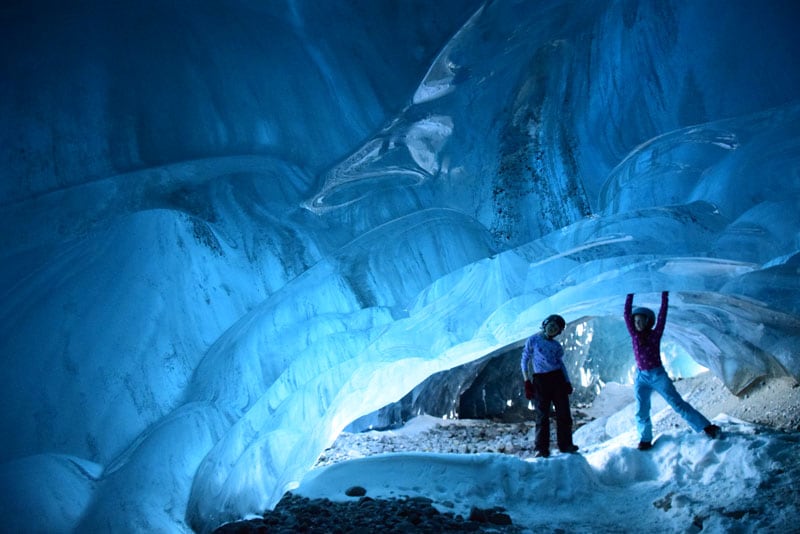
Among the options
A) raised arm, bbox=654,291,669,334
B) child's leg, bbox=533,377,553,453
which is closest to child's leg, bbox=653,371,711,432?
raised arm, bbox=654,291,669,334

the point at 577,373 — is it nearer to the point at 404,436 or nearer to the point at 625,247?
the point at 404,436

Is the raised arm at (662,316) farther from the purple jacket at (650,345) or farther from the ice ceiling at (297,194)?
the ice ceiling at (297,194)

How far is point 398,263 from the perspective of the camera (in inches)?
179

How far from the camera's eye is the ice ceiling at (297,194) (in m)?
3.01

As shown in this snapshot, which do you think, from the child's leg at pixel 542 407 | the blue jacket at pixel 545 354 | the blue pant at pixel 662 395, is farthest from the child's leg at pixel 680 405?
the child's leg at pixel 542 407

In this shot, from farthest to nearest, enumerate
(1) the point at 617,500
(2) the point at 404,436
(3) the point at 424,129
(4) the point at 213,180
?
(2) the point at 404,436 → (1) the point at 617,500 → (3) the point at 424,129 → (4) the point at 213,180

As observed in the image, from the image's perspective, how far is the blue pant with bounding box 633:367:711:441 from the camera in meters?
4.89

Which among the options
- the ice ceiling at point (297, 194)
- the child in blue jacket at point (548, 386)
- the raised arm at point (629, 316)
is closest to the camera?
the ice ceiling at point (297, 194)

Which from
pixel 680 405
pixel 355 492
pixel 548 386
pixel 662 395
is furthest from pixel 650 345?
pixel 355 492

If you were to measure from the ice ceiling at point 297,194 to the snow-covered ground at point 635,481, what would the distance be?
0.99 metres

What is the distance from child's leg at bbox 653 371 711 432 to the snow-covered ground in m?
0.13

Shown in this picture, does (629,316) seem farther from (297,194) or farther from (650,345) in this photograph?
(297,194)

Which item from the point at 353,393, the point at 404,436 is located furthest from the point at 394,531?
the point at 404,436

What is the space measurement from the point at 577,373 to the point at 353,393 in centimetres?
777
